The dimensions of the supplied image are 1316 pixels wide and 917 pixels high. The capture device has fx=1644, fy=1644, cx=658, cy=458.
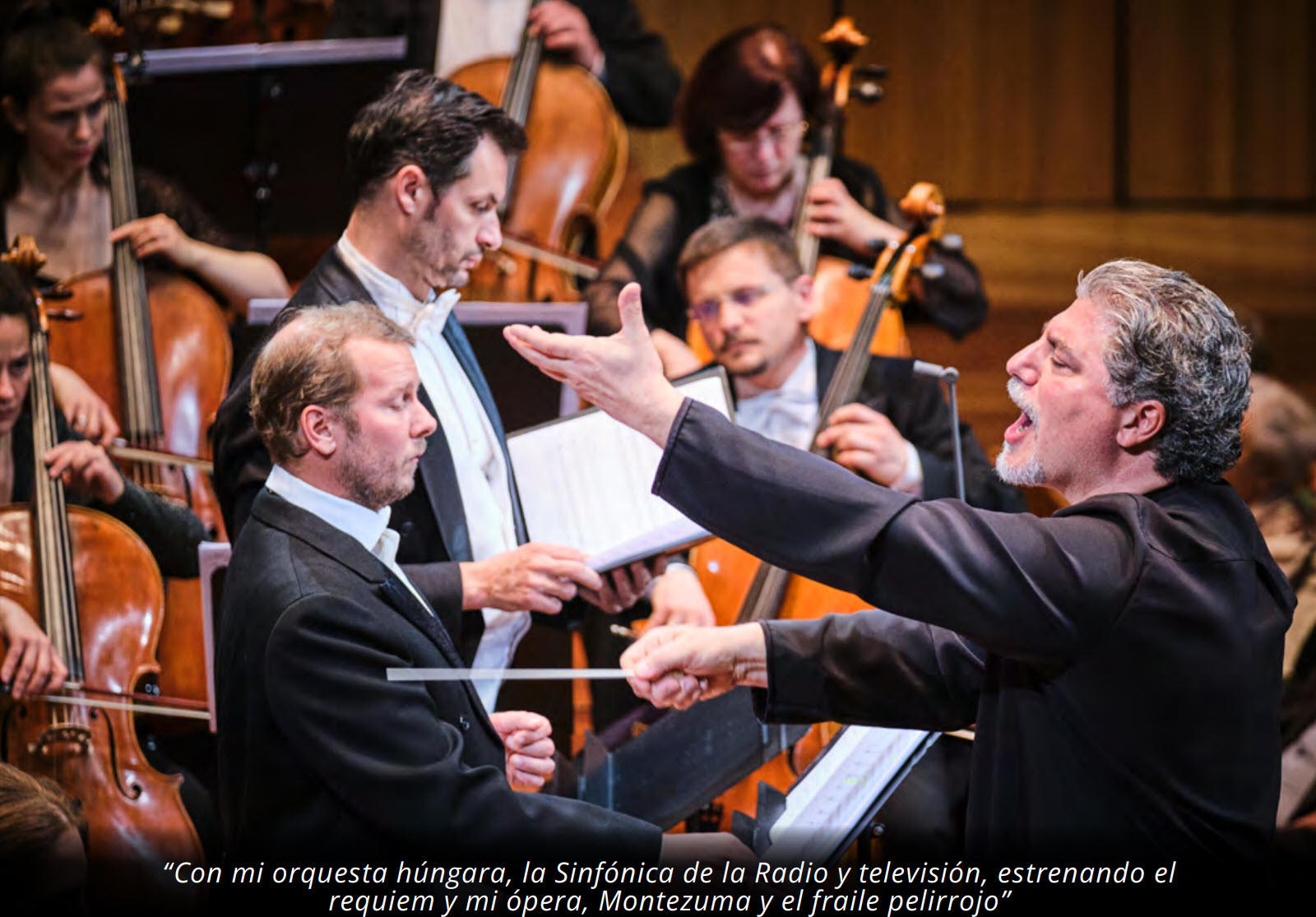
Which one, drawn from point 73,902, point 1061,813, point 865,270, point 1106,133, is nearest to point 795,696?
point 1061,813

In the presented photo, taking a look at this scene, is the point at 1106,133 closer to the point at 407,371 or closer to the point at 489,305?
the point at 489,305

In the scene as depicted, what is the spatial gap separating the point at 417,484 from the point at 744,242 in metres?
1.19

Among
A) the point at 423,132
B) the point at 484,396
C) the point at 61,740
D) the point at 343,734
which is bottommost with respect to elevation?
the point at 61,740

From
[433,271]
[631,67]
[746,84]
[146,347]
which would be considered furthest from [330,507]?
[631,67]

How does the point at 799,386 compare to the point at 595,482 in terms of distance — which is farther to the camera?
the point at 799,386

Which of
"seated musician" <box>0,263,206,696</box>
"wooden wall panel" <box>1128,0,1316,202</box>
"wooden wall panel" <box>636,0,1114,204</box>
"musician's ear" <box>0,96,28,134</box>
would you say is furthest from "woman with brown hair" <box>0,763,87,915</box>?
"wooden wall panel" <box>1128,0,1316,202</box>

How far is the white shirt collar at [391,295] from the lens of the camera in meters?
2.25

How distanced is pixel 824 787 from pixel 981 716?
0.27 m

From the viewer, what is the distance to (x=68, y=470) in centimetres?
273

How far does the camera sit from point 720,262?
3221 millimetres

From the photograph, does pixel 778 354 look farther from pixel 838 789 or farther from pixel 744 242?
pixel 838 789

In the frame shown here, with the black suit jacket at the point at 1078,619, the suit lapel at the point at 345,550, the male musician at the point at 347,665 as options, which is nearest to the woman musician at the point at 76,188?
the male musician at the point at 347,665

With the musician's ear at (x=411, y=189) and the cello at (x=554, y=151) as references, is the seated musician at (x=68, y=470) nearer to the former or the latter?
the musician's ear at (x=411, y=189)

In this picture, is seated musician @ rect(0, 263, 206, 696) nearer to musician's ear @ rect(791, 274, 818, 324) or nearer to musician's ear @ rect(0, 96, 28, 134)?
musician's ear @ rect(0, 96, 28, 134)
